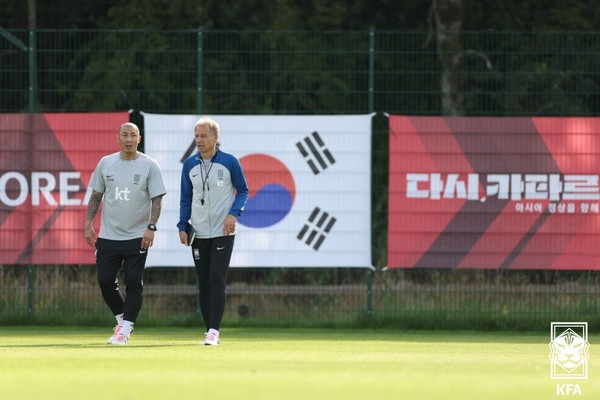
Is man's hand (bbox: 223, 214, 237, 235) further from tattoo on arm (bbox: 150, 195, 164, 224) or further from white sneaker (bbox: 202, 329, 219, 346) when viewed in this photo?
white sneaker (bbox: 202, 329, 219, 346)

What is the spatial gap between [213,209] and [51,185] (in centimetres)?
388

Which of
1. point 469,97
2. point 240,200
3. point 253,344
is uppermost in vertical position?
point 469,97

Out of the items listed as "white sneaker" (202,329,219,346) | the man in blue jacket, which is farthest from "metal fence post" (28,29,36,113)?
"white sneaker" (202,329,219,346)

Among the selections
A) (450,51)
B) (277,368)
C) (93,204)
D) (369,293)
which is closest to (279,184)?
(369,293)

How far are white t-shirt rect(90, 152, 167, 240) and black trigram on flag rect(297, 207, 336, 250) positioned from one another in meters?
3.38

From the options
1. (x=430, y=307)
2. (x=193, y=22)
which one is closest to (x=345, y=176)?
(x=430, y=307)

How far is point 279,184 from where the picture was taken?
14.9 m

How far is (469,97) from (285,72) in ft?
7.08

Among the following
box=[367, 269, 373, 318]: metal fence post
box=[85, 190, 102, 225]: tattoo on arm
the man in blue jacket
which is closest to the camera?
the man in blue jacket

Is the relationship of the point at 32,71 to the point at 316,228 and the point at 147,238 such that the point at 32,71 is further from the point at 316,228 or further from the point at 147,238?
the point at 147,238

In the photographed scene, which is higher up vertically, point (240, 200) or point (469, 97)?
point (469, 97)

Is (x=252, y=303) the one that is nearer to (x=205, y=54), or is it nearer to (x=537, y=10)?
(x=205, y=54)

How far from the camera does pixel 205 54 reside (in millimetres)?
16141

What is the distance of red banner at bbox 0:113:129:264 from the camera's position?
14898mm
